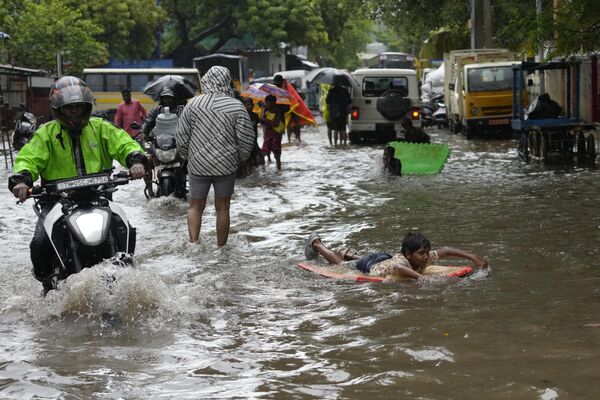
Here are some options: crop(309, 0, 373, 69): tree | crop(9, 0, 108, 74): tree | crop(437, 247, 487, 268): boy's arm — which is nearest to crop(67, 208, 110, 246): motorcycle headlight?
crop(437, 247, 487, 268): boy's arm

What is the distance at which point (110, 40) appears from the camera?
5141 centimetres

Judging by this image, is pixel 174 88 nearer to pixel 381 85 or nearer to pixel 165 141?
pixel 165 141

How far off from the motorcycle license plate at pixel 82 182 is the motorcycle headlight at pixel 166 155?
734 cm

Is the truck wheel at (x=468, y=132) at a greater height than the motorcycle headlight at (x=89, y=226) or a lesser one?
lesser

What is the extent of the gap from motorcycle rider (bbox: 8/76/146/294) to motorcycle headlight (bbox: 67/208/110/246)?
0.33 metres

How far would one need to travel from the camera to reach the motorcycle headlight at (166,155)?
13.8m

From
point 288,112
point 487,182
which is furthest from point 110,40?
point 487,182

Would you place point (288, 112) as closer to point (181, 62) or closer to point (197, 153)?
point (197, 153)

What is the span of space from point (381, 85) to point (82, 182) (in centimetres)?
2075

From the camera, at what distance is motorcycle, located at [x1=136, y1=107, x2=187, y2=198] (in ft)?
45.4

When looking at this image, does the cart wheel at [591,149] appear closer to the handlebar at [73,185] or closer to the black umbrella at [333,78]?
the black umbrella at [333,78]

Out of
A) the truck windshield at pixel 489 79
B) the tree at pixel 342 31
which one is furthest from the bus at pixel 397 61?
the truck windshield at pixel 489 79

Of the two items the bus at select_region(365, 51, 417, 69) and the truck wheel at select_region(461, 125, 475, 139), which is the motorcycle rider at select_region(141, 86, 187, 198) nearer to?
the truck wheel at select_region(461, 125, 475, 139)

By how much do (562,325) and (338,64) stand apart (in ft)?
270
